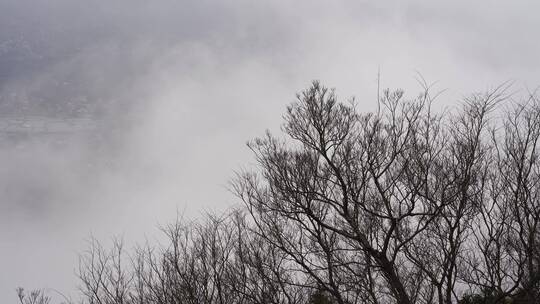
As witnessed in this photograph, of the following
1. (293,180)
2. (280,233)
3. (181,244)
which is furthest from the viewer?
(181,244)

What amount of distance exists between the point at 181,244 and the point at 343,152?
5.05 meters

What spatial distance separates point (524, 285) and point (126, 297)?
9.45 metres

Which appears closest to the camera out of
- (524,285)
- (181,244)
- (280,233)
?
(524,285)

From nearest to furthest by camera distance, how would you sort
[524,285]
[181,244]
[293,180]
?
1. [524,285]
2. [293,180]
3. [181,244]

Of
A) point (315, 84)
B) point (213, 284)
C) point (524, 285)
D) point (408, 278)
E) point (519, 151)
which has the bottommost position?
point (524, 285)

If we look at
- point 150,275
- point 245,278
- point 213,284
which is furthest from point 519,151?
point 150,275

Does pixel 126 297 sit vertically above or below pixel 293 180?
below

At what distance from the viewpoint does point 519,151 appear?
9.23 metres

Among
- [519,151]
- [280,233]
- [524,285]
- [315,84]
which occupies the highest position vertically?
[315,84]

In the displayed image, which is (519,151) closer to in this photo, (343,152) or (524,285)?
(524,285)

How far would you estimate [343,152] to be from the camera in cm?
888

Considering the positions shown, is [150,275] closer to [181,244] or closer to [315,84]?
[181,244]

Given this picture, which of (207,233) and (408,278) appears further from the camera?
(207,233)

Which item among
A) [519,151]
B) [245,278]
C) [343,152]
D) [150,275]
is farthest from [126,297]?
[519,151]
